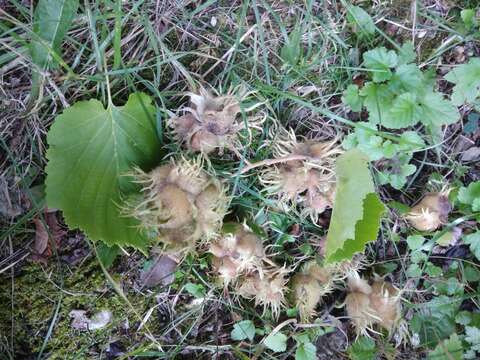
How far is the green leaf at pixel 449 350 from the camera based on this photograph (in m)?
2.01

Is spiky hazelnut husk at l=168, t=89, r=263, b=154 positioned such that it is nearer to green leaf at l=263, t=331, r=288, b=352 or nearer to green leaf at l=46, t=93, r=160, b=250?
green leaf at l=46, t=93, r=160, b=250

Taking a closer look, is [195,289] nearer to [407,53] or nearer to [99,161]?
[99,161]

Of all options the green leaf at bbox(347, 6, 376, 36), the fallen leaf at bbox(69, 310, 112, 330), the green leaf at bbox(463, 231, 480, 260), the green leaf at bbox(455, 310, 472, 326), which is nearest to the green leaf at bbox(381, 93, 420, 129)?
the green leaf at bbox(347, 6, 376, 36)

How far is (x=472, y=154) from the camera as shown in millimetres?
2068

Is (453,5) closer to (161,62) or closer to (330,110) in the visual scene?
(330,110)

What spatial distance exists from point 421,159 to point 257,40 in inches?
30.0

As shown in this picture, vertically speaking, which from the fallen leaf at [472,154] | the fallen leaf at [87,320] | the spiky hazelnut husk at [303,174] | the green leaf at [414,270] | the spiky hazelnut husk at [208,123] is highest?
the spiky hazelnut husk at [208,123]

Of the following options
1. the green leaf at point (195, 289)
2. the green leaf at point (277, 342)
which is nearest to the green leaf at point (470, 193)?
the green leaf at point (277, 342)

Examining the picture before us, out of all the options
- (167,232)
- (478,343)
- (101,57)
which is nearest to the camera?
(167,232)

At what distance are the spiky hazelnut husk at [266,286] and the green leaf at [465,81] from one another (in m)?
→ 0.88

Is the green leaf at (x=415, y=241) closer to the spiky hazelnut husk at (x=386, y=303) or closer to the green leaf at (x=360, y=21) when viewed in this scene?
the spiky hazelnut husk at (x=386, y=303)

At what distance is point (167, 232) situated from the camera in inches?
65.1

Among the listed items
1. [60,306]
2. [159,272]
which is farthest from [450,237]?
[60,306]

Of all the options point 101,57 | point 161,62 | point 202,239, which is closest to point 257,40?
point 161,62
